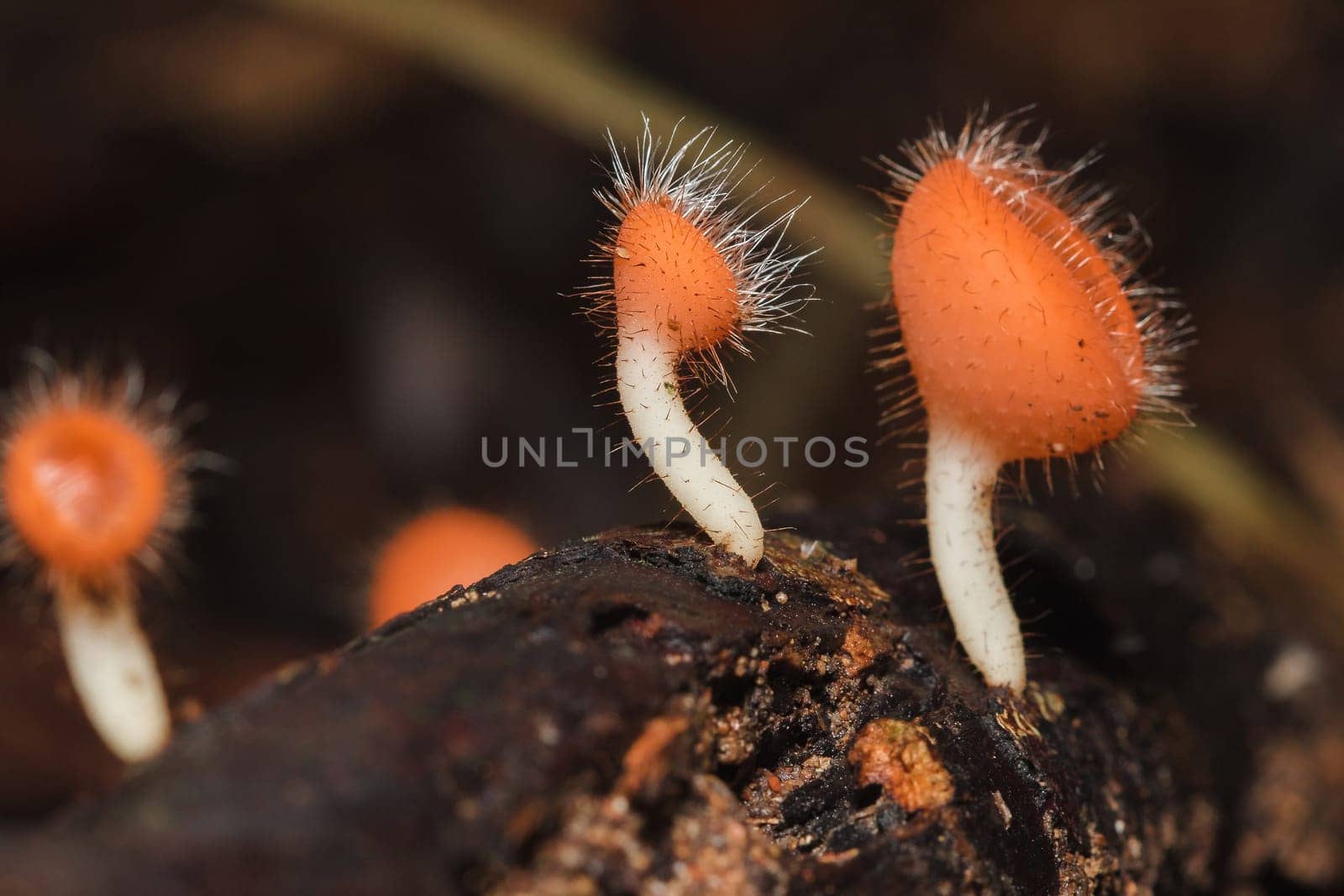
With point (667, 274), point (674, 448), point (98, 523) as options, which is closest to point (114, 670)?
point (98, 523)

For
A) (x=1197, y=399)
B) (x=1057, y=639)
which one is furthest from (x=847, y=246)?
(x=1057, y=639)

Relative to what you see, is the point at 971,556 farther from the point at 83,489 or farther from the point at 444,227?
the point at 444,227

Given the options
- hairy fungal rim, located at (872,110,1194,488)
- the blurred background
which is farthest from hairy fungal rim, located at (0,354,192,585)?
hairy fungal rim, located at (872,110,1194,488)

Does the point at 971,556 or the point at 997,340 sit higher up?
the point at 997,340

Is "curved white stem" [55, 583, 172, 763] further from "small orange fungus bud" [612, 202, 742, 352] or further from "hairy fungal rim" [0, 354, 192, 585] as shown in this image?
"small orange fungus bud" [612, 202, 742, 352]

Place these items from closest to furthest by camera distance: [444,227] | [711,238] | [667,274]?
[667,274], [711,238], [444,227]
